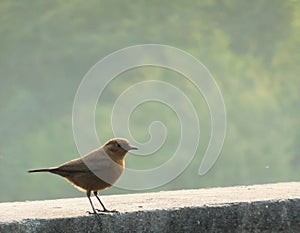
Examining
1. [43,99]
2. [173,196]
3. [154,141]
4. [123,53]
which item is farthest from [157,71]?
[173,196]

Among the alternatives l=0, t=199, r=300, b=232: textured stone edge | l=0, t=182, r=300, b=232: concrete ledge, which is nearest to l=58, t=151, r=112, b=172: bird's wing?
l=0, t=182, r=300, b=232: concrete ledge

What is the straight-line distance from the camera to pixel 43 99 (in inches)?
269

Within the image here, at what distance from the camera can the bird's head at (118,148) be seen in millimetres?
3900

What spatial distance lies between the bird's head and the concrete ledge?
0.78 ft

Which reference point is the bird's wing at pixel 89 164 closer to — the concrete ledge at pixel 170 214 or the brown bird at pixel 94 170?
the brown bird at pixel 94 170

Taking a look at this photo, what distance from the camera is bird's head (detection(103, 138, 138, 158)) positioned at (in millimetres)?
3900

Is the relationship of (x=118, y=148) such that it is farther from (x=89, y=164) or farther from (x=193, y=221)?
(x=193, y=221)

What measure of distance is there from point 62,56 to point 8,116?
739 mm

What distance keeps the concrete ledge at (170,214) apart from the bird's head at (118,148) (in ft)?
0.78

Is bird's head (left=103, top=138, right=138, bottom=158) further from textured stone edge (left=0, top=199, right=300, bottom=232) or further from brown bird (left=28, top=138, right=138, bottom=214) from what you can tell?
textured stone edge (left=0, top=199, right=300, bottom=232)

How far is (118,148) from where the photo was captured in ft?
12.9

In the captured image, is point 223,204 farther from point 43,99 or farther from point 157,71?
point 43,99

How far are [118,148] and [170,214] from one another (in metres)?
0.45

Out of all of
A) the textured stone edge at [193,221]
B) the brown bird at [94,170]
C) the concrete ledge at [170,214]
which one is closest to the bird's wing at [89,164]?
the brown bird at [94,170]
